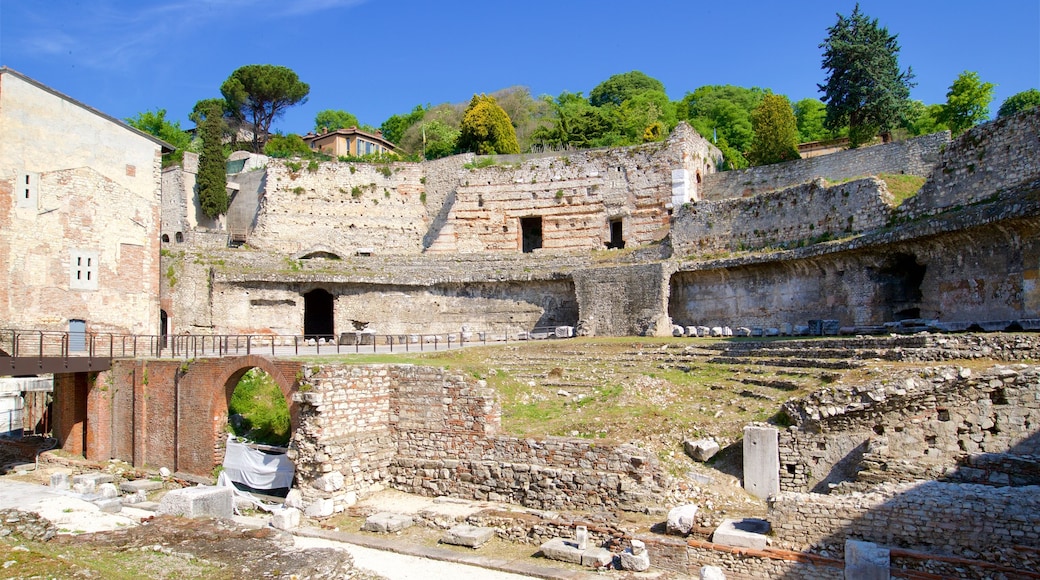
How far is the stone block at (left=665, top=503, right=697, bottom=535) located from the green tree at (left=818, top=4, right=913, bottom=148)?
27.3m

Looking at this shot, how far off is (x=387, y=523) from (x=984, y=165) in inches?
659

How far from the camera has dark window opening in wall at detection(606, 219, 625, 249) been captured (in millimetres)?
35062

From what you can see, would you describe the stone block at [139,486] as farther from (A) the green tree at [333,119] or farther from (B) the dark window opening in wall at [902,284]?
(A) the green tree at [333,119]

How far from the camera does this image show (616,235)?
1404 inches

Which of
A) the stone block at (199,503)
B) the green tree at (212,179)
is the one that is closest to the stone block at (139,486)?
the stone block at (199,503)

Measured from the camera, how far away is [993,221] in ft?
52.7

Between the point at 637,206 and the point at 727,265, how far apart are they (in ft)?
31.1

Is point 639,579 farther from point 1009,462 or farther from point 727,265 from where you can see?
point 727,265

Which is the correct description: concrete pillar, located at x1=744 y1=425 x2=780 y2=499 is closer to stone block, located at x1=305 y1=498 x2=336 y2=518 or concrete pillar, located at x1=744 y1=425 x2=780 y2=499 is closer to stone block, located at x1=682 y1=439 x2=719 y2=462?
stone block, located at x1=682 y1=439 x2=719 y2=462

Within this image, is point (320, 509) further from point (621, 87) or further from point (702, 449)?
point (621, 87)

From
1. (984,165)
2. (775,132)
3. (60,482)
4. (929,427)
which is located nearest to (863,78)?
(775,132)

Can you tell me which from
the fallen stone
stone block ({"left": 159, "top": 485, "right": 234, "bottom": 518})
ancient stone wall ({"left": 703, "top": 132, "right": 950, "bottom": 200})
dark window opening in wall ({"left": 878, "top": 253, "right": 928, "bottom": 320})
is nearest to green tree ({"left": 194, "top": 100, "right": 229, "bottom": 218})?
ancient stone wall ({"left": 703, "top": 132, "right": 950, "bottom": 200})

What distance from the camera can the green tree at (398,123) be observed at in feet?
224

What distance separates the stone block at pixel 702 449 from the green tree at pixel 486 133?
29.1 meters
